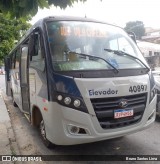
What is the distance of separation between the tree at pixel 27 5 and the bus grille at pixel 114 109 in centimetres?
151

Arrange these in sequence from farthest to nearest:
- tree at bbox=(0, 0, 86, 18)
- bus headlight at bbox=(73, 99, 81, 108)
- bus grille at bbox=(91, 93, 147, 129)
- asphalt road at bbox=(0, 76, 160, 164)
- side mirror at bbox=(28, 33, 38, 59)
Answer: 1. side mirror at bbox=(28, 33, 38, 59)
2. asphalt road at bbox=(0, 76, 160, 164)
3. bus grille at bbox=(91, 93, 147, 129)
4. bus headlight at bbox=(73, 99, 81, 108)
5. tree at bbox=(0, 0, 86, 18)

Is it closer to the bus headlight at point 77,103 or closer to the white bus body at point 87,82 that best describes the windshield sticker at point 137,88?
the white bus body at point 87,82

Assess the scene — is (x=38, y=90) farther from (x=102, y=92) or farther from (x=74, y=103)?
(x=102, y=92)

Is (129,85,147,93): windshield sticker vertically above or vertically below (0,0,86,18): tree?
below

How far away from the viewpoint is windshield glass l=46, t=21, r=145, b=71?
13.5 ft

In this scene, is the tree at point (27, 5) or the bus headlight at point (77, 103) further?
the bus headlight at point (77, 103)

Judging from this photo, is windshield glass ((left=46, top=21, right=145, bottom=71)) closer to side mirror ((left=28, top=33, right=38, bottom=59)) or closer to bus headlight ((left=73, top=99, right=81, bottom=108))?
side mirror ((left=28, top=33, right=38, bottom=59))

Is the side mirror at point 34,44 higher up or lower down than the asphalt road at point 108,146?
higher up

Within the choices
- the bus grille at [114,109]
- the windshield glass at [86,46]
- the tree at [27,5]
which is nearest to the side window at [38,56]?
the windshield glass at [86,46]

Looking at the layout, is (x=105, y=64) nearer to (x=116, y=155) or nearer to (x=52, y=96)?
(x=52, y=96)

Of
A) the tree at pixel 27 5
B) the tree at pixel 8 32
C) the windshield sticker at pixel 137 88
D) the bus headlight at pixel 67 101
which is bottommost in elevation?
the bus headlight at pixel 67 101

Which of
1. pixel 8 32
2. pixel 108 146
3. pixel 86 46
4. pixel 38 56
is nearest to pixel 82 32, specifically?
pixel 86 46

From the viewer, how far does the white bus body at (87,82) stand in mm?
3799

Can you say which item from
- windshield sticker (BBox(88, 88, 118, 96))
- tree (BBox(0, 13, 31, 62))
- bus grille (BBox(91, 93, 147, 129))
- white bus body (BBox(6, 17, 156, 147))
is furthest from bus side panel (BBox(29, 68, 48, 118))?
tree (BBox(0, 13, 31, 62))
